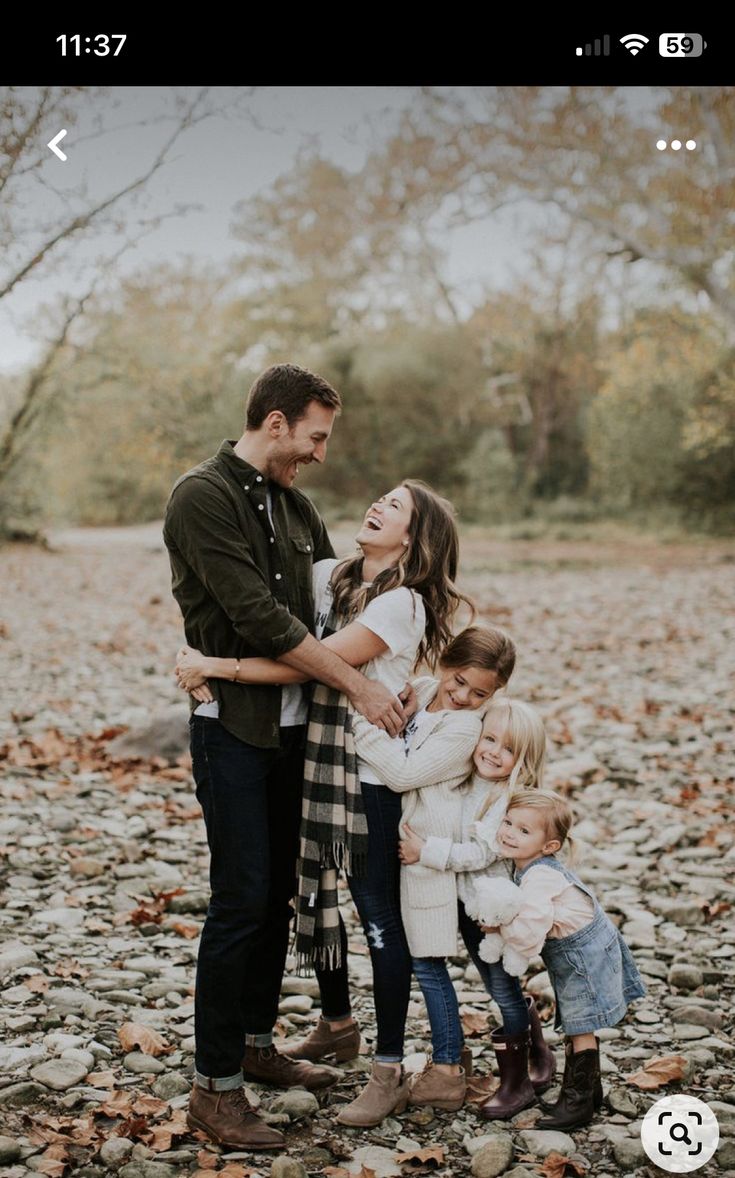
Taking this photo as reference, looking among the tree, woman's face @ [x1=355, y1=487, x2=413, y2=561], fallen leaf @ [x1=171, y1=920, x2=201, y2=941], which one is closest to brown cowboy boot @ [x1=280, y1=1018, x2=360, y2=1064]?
fallen leaf @ [x1=171, y1=920, x2=201, y2=941]

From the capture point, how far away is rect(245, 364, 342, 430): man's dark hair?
11.2ft

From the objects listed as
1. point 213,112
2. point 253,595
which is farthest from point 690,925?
point 213,112

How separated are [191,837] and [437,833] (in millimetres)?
3136

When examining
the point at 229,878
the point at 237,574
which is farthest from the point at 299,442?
A: the point at 229,878

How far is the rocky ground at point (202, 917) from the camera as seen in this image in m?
3.27

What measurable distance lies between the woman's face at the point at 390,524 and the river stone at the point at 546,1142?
1.85m

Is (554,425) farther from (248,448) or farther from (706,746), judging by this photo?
(248,448)

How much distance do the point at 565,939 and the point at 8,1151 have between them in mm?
1768

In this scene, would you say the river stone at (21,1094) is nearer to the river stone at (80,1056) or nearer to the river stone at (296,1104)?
the river stone at (80,1056)

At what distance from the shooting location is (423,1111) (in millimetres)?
3482

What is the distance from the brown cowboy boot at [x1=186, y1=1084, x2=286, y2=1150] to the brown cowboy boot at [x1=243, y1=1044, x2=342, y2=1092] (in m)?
0.29
